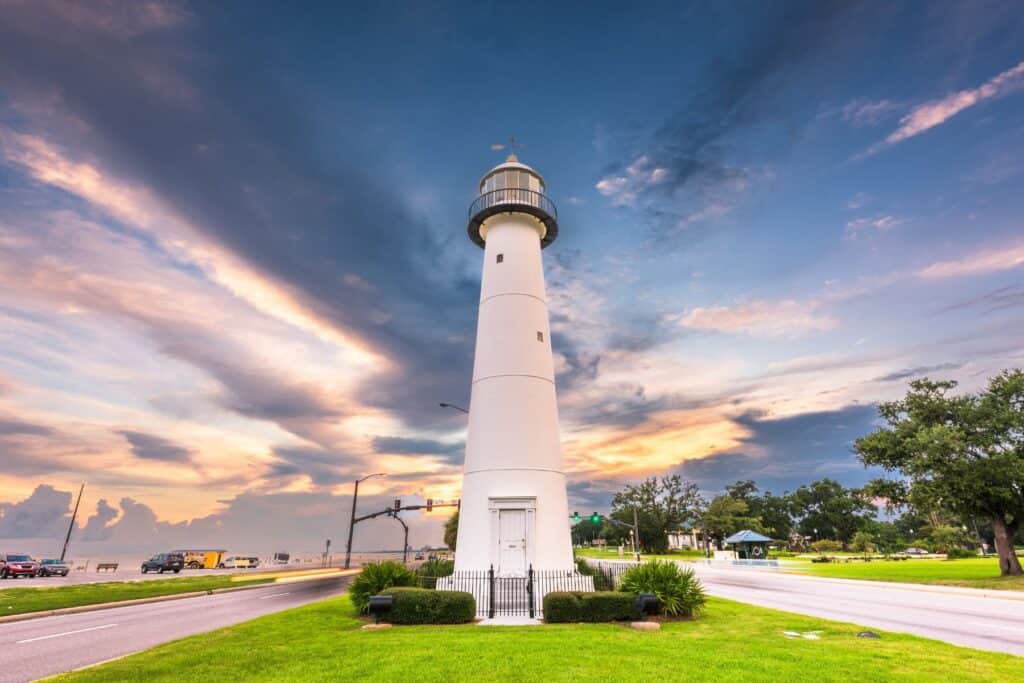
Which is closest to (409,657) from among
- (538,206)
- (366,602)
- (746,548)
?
(366,602)

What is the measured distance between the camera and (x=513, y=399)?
2020 cm

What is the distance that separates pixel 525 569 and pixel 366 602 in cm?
532

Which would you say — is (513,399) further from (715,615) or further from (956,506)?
(956,506)

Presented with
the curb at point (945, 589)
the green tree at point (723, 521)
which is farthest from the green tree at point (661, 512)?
the curb at point (945, 589)

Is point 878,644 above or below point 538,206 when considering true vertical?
below

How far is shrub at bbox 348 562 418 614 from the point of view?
17.1m

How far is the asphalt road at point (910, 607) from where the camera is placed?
538 inches

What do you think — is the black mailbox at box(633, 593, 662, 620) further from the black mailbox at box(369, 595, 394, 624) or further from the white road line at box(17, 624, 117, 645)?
the white road line at box(17, 624, 117, 645)

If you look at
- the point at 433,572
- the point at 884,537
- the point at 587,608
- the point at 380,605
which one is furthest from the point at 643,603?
the point at 884,537

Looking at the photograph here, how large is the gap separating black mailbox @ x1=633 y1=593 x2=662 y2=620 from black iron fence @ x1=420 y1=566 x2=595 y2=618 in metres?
2.55

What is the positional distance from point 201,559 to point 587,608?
62.7m

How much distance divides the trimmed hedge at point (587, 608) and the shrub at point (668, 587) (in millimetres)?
1015

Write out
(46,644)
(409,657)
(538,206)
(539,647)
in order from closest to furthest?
(409,657), (539,647), (46,644), (538,206)

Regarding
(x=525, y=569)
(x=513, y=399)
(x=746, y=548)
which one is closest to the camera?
(x=525, y=569)
